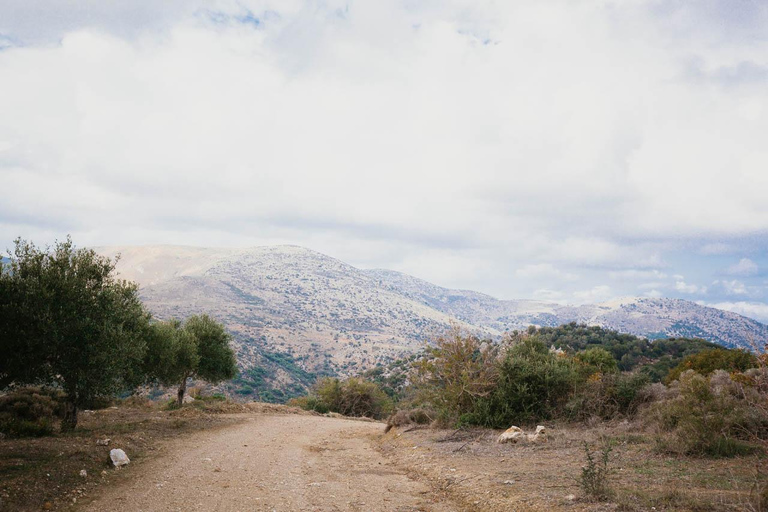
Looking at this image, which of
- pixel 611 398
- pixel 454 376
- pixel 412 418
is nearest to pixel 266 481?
pixel 454 376

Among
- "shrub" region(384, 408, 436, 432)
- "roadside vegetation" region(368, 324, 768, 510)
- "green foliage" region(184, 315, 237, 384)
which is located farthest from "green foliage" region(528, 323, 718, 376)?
"green foliage" region(184, 315, 237, 384)

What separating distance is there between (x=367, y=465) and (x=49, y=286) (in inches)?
484

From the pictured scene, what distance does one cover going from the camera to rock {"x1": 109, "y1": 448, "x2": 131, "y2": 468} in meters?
12.0

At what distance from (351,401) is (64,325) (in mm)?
29822

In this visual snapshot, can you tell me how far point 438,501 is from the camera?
9.61 metres

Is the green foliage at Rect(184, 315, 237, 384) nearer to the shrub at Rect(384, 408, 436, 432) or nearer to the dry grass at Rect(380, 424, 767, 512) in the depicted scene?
the shrub at Rect(384, 408, 436, 432)

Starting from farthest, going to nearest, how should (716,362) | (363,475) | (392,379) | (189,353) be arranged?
(392,379) → (716,362) → (189,353) → (363,475)

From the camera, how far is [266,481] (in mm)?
10953

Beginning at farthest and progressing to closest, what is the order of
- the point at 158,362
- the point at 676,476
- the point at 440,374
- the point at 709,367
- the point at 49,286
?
the point at 709,367, the point at 158,362, the point at 440,374, the point at 49,286, the point at 676,476

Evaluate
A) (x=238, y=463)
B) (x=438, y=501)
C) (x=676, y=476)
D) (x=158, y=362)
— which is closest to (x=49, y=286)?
(x=238, y=463)

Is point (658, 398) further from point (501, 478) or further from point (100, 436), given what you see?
point (100, 436)

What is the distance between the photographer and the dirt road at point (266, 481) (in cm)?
909

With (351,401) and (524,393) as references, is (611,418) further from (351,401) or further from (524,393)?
(351,401)

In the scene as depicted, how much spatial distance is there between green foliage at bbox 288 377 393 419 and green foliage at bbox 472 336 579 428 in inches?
929
